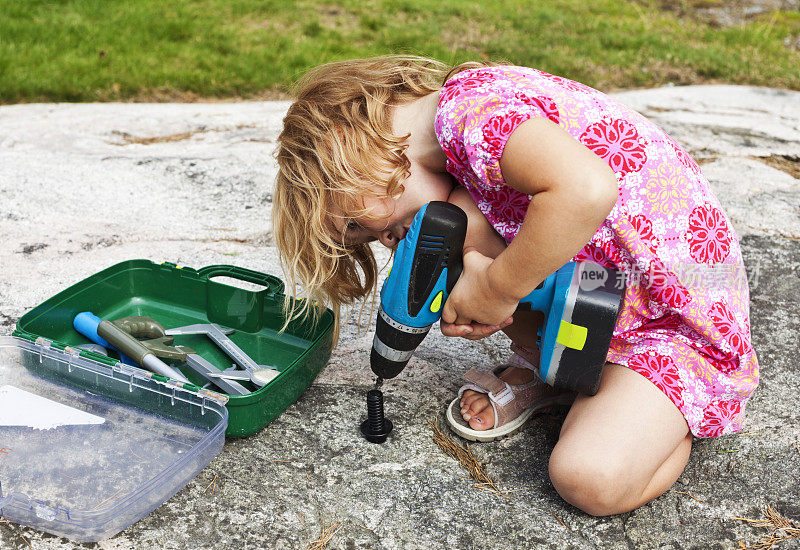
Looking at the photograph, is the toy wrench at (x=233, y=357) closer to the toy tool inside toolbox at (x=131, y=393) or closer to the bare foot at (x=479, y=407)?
the toy tool inside toolbox at (x=131, y=393)

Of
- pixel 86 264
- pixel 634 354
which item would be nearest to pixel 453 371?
pixel 634 354

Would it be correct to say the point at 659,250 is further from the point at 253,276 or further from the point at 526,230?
the point at 253,276

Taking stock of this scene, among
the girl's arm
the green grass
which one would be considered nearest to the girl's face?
the girl's arm

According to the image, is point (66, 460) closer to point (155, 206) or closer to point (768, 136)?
point (155, 206)

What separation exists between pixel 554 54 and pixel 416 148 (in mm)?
3824

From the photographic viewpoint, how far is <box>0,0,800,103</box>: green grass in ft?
14.0

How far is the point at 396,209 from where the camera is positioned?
1.68 meters

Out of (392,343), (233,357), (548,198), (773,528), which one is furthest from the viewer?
(233,357)

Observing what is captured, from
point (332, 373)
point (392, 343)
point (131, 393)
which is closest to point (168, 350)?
point (131, 393)

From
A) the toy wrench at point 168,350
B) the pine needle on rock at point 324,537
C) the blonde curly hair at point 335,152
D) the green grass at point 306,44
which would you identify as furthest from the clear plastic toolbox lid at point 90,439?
the green grass at point 306,44

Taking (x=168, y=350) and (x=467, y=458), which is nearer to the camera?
(x=467, y=458)

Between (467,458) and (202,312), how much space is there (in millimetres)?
944

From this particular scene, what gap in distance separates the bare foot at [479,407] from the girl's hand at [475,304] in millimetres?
225

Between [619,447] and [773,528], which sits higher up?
[619,447]
